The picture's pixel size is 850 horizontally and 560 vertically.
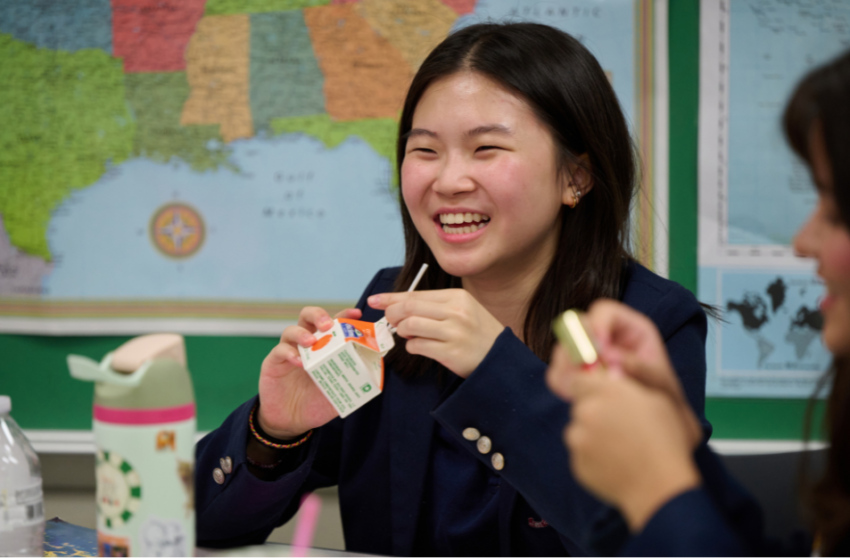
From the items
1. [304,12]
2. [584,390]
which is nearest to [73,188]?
[304,12]

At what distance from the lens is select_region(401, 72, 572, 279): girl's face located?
110 centimetres

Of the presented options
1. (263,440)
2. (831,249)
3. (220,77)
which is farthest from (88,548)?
(220,77)

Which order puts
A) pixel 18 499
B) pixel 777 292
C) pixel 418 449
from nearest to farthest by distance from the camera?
1. pixel 18 499
2. pixel 418 449
3. pixel 777 292

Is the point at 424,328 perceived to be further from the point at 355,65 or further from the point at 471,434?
the point at 355,65

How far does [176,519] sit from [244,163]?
139 cm

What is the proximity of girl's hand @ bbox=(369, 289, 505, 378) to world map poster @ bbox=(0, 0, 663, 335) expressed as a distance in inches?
37.7

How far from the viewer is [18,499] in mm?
803

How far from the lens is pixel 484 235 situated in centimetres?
113

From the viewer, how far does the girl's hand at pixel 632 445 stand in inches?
18.1

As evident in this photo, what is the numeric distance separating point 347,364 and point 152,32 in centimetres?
145

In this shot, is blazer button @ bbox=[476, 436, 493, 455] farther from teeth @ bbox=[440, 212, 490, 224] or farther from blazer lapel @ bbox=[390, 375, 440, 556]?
teeth @ bbox=[440, 212, 490, 224]

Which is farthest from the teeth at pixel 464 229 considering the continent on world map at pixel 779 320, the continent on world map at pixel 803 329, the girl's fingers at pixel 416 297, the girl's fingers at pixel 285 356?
the continent on world map at pixel 803 329

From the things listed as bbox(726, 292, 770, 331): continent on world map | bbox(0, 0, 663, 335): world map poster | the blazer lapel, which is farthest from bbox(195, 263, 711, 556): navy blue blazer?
bbox(726, 292, 770, 331): continent on world map

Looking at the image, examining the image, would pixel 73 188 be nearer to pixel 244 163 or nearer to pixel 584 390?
pixel 244 163
